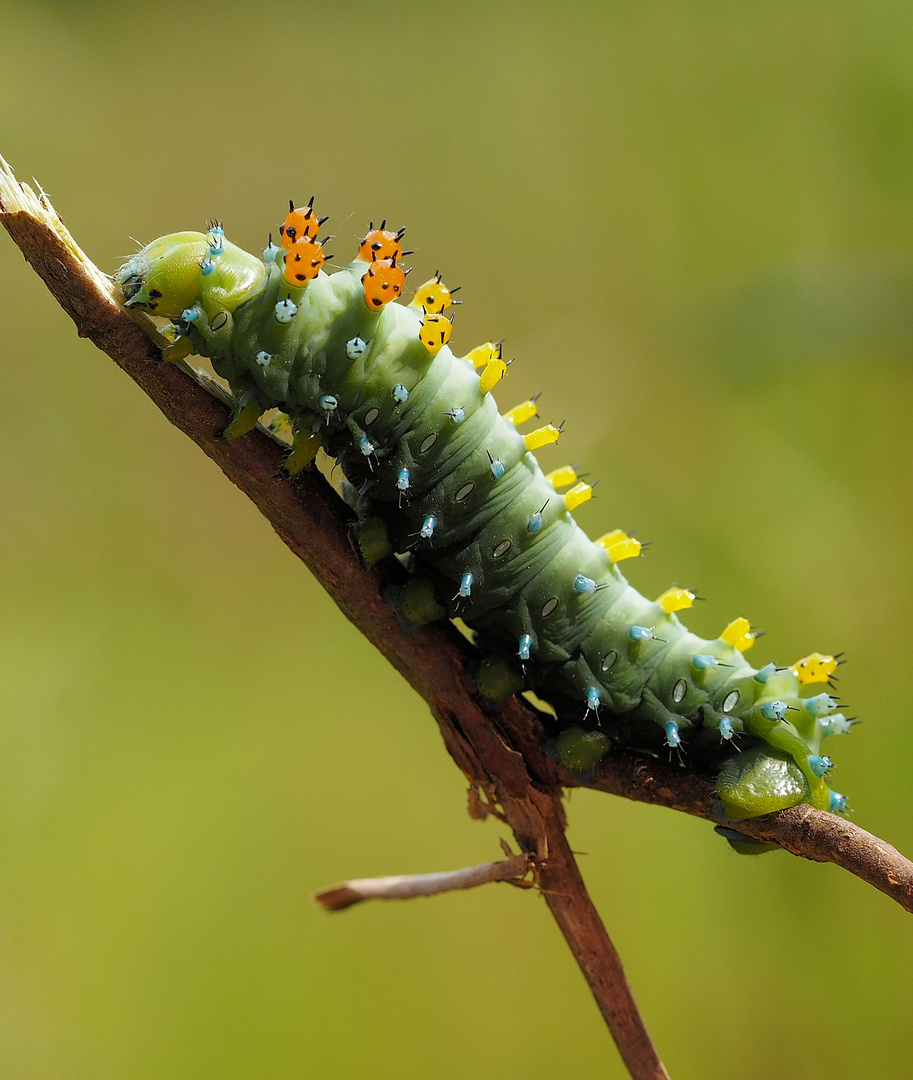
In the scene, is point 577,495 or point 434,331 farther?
point 577,495

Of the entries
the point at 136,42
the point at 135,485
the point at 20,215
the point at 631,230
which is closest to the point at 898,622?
the point at 631,230

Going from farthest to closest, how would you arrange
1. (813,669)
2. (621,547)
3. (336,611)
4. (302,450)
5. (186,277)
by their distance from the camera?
(336,611)
(813,669)
(621,547)
(302,450)
(186,277)

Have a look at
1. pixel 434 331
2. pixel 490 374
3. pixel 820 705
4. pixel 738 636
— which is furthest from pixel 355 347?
pixel 820 705

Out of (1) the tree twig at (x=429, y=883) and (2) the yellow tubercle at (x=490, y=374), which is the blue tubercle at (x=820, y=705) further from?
(2) the yellow tubercle at (x=490, y=374)

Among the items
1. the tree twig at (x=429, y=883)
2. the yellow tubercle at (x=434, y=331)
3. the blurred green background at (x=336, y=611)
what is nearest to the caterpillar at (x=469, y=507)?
the yellow tubercle at (x=434, y=331)

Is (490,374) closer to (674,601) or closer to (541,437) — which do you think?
(541,437)

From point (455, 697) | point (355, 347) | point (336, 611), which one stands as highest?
point (336, 611)

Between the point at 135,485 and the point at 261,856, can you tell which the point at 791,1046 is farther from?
the point at 135,485
